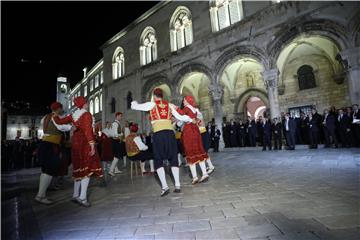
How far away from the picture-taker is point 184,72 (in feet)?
57.0

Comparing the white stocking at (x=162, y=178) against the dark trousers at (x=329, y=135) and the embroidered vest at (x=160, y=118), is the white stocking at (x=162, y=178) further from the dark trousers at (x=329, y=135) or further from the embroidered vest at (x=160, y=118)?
the dark trousers at (x=329, y=135)

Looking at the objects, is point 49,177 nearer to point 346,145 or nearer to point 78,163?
point 78,163

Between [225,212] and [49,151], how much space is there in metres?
3.66

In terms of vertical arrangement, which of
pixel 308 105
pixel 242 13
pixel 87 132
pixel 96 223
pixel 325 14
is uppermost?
pixel 242 13

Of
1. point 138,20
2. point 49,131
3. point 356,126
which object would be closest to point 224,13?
point 138,20

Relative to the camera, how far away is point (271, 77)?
12766 mm

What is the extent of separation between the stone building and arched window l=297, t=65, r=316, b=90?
2.3 inches

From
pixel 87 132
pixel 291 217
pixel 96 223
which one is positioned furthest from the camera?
pixel 87 132

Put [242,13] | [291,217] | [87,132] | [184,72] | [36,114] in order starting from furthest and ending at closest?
[36,114] → [184,72] → [242,13] → [87,132] → [291,217]

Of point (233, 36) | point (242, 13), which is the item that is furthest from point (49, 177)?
point (242, 13)

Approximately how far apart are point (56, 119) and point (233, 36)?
13.0m

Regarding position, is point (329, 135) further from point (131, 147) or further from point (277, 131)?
point (131, 147)

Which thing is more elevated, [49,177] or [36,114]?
[36,114]

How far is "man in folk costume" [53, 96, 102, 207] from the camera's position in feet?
13.8
